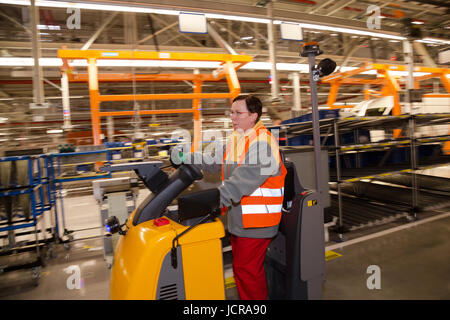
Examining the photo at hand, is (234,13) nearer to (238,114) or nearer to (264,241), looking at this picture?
(238,114)

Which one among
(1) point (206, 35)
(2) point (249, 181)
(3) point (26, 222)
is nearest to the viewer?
(2) point (249, 181)

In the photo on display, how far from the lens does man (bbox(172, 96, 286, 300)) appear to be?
1627 millimetres

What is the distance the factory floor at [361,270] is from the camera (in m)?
2.56

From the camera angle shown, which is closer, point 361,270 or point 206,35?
point 361,270

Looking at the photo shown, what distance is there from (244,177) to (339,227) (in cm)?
274

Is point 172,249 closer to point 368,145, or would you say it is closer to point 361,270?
point 361,270

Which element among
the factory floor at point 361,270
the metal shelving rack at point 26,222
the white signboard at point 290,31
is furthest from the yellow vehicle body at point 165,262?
the white signboard at point 290,31

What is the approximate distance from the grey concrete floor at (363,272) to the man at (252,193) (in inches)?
36.7

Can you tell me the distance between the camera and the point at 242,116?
6.02 ft

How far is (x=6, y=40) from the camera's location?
21.8 ft

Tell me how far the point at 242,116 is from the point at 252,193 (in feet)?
1.75

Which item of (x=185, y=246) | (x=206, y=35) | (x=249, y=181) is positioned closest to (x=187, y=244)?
(x=185, y=246)

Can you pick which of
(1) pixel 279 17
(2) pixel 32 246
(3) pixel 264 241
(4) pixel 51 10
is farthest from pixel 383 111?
(4) pixel 51 10

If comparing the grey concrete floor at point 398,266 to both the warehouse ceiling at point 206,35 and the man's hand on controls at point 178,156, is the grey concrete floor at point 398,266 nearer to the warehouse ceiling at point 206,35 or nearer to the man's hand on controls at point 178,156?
the man's hand on controls at point 178,156
